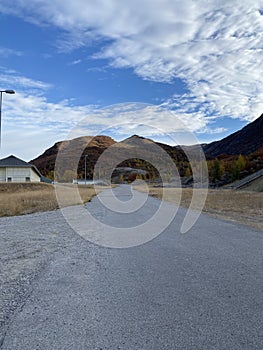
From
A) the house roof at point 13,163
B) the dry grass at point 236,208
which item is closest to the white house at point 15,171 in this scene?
the house roof at point 13,163

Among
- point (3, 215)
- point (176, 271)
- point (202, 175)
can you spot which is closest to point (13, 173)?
point (3, 215)

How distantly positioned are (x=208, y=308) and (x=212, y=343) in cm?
100

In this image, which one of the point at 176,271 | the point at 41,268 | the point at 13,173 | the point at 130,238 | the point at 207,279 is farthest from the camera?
the point at 13,173

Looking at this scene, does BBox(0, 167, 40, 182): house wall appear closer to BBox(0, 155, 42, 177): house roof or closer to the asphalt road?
BBox(0, 155, 42, 177): house roof

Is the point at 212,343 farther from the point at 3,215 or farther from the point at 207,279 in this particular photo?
the point at 3,215

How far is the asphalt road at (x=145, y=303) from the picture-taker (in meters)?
3.67

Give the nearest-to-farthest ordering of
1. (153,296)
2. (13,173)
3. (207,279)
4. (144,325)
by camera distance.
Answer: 1. (144,325)
2. (153,296)
3. (207,279)
4. (13,173)

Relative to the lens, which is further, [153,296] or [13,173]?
[13,173]

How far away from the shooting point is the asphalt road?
3674mm

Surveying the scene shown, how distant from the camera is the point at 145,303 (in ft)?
15.8

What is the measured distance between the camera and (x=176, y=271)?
6.50 metres

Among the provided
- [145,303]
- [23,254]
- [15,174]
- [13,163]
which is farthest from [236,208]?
[13,163]

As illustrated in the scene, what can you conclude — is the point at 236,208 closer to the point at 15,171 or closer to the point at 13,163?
the point at 15,171

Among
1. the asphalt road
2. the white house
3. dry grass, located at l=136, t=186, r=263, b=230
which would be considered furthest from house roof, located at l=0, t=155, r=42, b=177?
the asphalt road
